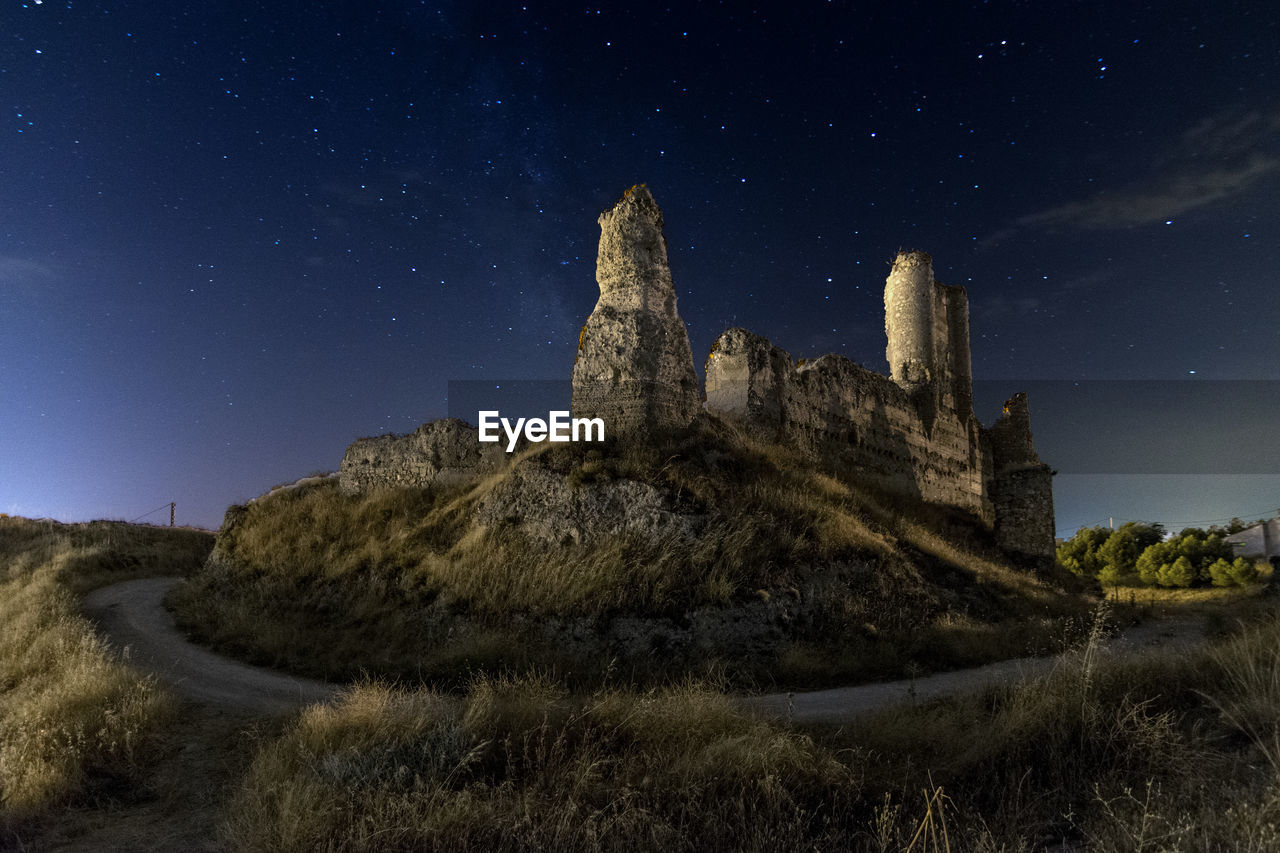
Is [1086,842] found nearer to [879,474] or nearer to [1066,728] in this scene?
[1066,728]

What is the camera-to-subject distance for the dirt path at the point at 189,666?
893 cm

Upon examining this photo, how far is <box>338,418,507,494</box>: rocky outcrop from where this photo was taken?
17.0 meters

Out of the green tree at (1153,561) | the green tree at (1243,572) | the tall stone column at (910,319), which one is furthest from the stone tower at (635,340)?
the green tree at (1153,561)

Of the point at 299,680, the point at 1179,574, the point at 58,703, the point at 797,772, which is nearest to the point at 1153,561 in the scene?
the point at 1179,574

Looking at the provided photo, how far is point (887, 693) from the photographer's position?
28.7ft

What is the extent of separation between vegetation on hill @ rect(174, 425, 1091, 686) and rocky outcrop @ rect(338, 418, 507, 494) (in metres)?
0.77

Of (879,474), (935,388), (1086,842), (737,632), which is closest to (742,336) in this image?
(879,474)

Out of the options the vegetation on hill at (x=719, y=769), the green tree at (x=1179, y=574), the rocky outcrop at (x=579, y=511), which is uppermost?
the rocky outcrop at (x=579, y=511)

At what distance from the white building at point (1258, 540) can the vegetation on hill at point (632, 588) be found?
26.7m

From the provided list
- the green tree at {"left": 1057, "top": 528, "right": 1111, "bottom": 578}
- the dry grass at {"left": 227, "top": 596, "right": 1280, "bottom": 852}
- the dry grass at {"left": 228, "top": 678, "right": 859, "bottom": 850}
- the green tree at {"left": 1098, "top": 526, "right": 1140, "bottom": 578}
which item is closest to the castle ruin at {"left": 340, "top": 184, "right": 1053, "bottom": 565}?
the dry grass at {"left": 228, "top": 678, "right": 859, "bottom": 850}

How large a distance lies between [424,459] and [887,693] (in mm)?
12236

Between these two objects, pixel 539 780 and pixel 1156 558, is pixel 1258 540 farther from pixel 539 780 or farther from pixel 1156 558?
pixel 539 780

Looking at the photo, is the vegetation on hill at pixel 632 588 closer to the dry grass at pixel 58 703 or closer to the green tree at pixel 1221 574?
the dry grass at pixel 58 703

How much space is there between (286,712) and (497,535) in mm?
5380
